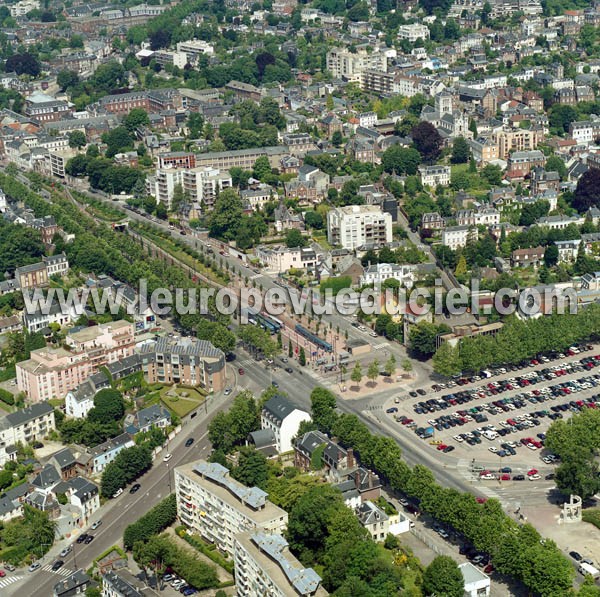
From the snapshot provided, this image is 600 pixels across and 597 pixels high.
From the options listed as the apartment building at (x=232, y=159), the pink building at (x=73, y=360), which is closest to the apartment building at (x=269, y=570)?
the pink building at (x=73, y=360)

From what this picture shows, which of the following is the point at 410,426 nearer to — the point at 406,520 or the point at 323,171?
the point at 406,520

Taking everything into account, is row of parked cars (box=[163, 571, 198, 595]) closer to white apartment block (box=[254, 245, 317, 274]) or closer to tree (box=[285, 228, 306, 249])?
white apartment block (box=[254, 245, 317, 274])

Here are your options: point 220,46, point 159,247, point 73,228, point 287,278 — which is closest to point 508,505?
point 287,278

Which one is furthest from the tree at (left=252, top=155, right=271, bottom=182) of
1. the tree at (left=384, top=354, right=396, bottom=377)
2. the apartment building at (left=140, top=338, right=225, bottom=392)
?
the tree at (left=384, top=354, right=396, bottom=377)

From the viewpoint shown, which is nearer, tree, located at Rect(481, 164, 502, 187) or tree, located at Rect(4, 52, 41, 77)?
Answer: tree, located at Rect(481, 164, 502, 187)

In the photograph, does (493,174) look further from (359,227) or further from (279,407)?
(279,407)

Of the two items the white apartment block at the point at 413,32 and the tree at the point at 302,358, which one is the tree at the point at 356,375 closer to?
the tree at the point at 302,358
